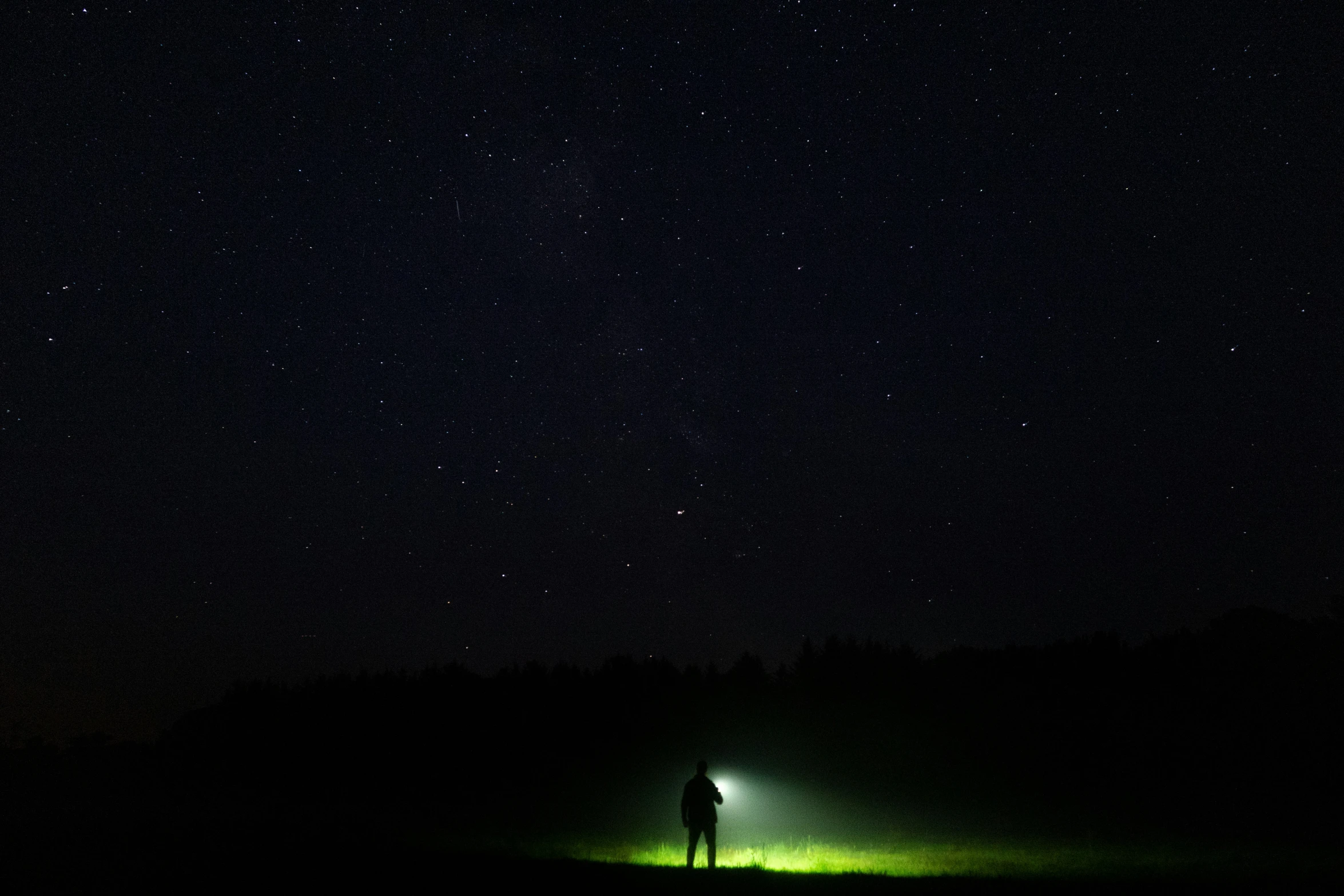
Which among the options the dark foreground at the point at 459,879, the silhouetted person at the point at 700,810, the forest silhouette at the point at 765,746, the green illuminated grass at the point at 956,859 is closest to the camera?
the dark foreground at the point at 459,879

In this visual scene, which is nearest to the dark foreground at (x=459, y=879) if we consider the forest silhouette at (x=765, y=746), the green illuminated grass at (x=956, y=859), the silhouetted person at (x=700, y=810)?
the silhouetted person at (x=700, y=810)

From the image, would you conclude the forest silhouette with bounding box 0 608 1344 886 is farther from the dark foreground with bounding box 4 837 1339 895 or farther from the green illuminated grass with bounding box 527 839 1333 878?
the green illuminated grass with bounding box 527 839 1333 878

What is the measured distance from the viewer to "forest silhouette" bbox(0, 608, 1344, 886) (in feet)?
93.0

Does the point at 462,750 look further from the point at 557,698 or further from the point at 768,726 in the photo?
the point at 768,726

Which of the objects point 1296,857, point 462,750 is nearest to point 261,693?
point 462,750

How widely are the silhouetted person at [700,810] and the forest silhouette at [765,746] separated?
7.76 metres

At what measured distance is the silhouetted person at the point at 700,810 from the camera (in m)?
14.6

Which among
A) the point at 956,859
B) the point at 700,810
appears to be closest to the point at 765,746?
the point at 956,859

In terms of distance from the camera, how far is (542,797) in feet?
131

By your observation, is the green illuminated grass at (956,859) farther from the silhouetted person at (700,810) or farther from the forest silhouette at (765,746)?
the forest silhouette at (765,746)

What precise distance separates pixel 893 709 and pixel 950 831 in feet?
83.4

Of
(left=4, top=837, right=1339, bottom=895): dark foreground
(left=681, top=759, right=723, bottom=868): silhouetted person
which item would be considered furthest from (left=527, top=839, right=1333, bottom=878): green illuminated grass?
(left=4, top=837, right=1339, bottom=895): dark foreground

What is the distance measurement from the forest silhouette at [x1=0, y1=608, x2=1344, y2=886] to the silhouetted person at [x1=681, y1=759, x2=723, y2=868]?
7.76 meters

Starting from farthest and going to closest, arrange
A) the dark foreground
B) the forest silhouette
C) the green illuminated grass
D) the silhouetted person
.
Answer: the forest silhouette, the green illuminated grass, the silhouetted person, the dark foreground
